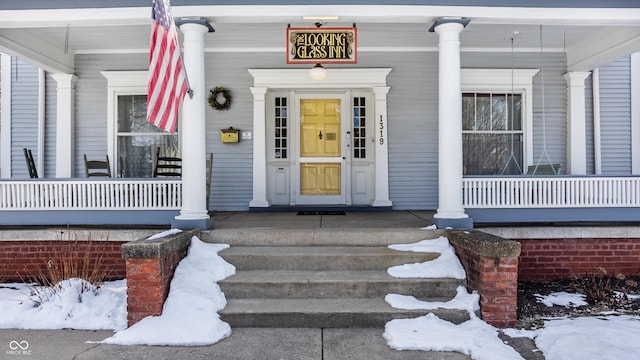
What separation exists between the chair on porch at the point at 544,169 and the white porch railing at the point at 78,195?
5704 millimetres

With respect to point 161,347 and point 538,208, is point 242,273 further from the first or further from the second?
point 538,208

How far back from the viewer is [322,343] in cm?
355

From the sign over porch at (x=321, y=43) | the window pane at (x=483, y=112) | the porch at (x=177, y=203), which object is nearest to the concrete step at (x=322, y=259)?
the porch at (x=177, y=203)

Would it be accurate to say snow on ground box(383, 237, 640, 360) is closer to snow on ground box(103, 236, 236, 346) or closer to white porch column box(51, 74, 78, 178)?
snow on ground box(103, 236, 236, 346)

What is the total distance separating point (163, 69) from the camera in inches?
169

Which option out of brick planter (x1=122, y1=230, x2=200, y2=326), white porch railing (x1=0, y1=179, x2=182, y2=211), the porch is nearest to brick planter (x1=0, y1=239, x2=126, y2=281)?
the porch

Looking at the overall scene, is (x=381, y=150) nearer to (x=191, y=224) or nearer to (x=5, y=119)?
(x=191, y=224)

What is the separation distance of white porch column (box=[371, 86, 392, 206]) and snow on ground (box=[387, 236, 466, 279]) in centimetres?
262

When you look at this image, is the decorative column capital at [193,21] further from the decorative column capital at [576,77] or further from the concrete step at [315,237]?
the decorative column capital at [576,77]

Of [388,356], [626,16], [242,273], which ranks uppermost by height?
[626,16]

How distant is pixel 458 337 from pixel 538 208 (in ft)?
9.68

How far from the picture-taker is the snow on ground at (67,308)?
13.4 ft

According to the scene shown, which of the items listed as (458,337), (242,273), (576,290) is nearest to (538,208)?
(576,290)

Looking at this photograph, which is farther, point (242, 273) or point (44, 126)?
point (44, 126)
